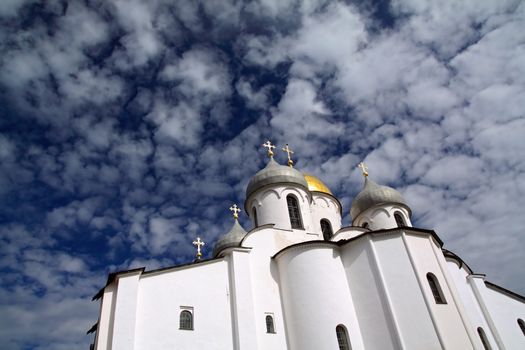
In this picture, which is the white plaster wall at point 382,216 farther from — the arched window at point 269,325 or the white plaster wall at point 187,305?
the white plaster wall at point 187,305

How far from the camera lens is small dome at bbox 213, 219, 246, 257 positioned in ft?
76.7

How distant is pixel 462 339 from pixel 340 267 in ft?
15.4

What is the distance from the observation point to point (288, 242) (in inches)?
679

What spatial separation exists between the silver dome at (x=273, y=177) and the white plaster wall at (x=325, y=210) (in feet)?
7.34

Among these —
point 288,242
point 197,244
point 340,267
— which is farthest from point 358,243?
point 197,244

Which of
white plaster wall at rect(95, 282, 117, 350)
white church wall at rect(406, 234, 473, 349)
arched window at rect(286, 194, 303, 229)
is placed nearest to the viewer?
white plaster wall at rect(95, 282, 117, 350)

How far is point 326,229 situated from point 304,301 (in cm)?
714

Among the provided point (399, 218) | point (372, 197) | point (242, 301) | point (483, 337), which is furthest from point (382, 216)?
point (242, 301)

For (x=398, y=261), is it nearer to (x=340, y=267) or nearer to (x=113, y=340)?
(x=340, y=267)

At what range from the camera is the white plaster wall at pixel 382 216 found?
2153 cm

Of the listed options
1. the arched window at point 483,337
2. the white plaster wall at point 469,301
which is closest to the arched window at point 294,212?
the white plaster wall at point 469,301

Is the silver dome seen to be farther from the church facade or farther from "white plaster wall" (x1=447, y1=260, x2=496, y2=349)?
"white plaster wall" (x1=447, y1=260, x2=496, y2=349)

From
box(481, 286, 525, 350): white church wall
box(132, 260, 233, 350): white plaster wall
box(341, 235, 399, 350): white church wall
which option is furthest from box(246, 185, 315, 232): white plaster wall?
box(481, 286, 525, 350): white church wall

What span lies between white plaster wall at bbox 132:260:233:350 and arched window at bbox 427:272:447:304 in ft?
24.3
